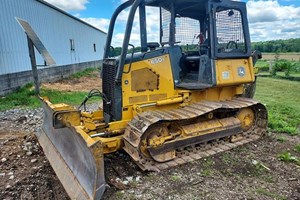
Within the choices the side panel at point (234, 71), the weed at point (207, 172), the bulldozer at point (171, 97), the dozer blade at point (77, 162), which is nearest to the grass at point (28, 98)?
the bulldozer at point (171, 97)

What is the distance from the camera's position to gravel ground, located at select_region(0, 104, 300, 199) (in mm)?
3564

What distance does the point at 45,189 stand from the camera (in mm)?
3666

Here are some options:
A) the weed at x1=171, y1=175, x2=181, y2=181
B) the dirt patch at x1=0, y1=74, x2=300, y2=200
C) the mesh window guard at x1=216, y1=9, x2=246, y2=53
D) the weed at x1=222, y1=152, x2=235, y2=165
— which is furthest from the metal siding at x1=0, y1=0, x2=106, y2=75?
the weed at x1=222, y1=152, x2=235, y2=165

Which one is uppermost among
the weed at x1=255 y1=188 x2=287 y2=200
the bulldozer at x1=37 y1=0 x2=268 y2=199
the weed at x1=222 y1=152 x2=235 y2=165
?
the bulldozer at x1=37 y1=0 x2=268 y2=199

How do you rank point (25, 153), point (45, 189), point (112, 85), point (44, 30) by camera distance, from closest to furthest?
point (45, 189) < point (112, 85) < point (25, 153) < point (44, 30)

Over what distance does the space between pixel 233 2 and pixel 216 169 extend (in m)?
→ 3.17

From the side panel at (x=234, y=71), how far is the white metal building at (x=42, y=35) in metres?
8.87

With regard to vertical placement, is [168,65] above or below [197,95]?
above

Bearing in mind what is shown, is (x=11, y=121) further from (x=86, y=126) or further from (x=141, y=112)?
(x=141, y=112)

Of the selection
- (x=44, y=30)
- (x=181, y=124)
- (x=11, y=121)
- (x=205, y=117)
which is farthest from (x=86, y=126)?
(x=44, y=30)

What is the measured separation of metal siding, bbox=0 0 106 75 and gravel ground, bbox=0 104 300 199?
736cm

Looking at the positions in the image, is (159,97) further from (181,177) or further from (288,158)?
(288,158)

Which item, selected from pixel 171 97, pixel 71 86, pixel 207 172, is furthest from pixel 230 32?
pixel 71 86

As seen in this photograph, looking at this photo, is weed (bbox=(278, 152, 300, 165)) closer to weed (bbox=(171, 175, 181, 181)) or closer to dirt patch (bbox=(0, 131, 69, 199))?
weed (bbox=(171, 175, 181, 181))
